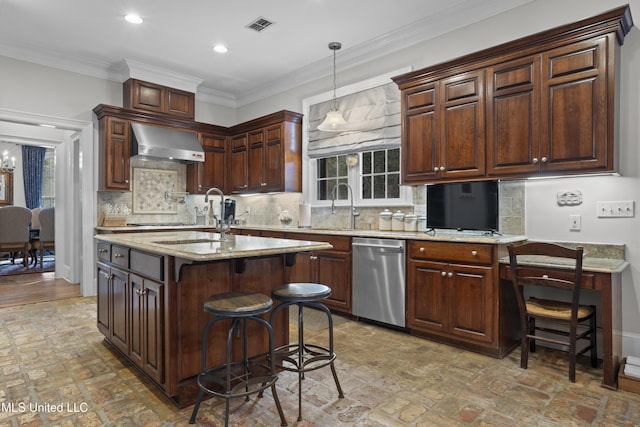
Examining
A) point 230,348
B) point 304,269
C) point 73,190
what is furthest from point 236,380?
point 73,190

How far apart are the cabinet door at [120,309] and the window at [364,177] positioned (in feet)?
8.49

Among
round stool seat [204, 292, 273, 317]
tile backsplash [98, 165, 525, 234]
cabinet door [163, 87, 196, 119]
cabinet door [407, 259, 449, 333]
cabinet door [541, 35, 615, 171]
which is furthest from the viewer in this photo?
cabinet door [163, 87, 196, 119]

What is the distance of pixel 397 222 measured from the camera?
4020 millimetres

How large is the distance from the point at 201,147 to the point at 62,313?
9.12 feet

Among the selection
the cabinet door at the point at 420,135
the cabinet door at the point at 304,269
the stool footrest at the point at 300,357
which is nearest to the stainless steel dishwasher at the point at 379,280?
the cabinet door at the point at 304,269

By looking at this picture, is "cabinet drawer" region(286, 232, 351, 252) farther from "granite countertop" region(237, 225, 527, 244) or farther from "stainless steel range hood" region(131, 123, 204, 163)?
"stainless steel range hood" region(131, 123, 204, 163)

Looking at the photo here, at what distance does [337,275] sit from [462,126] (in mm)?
1862

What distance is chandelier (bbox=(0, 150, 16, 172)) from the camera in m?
9.22

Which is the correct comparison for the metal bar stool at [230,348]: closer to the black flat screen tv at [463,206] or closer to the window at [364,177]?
the black flat screen tv at [463,206]

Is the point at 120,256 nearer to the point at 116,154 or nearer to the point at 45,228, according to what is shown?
the point at 116,154

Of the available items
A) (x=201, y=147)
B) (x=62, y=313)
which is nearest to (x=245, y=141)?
(x=201, y=147)

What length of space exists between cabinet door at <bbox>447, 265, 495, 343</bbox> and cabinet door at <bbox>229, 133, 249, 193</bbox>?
372cm

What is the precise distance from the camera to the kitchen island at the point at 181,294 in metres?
2.14

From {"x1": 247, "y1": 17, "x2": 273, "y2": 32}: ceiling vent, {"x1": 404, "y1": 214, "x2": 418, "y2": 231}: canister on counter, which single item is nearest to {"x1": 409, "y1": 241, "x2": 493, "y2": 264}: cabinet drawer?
{"x1": 404, "y1": 214, "x2": 418, "y2": 231}: canister on counter
